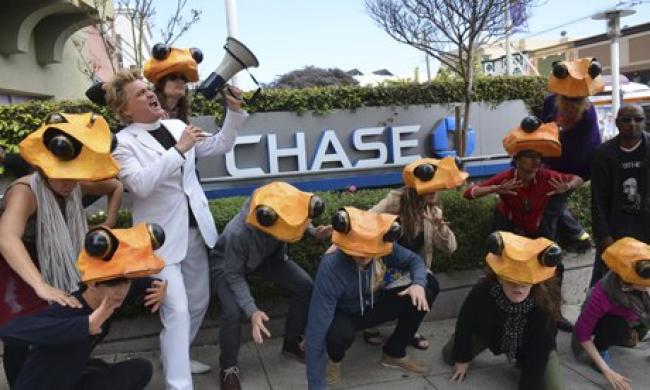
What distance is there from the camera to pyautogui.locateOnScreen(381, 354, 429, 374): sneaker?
3543 millimetres

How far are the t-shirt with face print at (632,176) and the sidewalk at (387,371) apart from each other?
41.3 inches

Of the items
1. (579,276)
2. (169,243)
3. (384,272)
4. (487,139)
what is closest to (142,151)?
(169,243)

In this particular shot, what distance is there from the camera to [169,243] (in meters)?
2.98

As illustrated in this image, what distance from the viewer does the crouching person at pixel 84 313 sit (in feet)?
7.55

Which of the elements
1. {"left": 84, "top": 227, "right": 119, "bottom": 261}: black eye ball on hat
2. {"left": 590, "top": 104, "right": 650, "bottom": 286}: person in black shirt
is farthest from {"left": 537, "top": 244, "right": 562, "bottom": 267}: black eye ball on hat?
{"left": 84, "top": 227, "right": 119, "bottom": 261}: black eye ball on hat

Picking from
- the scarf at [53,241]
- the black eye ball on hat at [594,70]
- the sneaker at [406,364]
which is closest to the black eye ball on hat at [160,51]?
the scarf at [53,241]

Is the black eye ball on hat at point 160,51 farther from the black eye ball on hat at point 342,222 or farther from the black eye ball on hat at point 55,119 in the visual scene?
the black eye ball on hat at point 342,222

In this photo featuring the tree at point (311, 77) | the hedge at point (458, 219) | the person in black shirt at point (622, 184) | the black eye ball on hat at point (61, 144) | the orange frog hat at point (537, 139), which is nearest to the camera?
the black eye ball on hat at point (61, 144)

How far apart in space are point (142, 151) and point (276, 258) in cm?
109

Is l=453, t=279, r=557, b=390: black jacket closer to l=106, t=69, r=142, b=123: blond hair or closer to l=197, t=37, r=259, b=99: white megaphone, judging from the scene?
l=197, t=37, r=259, b=99: white megaphone

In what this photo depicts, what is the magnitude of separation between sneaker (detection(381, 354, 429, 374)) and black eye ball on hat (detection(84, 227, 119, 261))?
2039 mm

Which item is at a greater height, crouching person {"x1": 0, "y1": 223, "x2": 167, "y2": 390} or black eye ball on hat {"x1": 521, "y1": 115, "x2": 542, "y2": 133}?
black eye ball on hat {"x1": 521, "y1": 115, "x2": 542, "y2": 133}

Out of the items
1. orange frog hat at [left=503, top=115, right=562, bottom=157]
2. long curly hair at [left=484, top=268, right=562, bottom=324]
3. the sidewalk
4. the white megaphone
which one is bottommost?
the sidewalk

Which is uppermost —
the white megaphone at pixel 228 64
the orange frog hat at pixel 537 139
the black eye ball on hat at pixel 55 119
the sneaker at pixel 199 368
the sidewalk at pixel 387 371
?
the white megaphone at pixel 228 64
